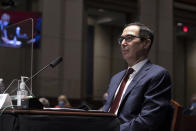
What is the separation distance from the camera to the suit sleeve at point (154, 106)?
277 centimetres

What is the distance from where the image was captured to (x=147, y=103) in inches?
113

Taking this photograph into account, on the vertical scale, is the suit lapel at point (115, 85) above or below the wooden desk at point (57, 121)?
above

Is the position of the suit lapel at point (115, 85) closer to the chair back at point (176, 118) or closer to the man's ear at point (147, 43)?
the man's ear at point (147, 43)

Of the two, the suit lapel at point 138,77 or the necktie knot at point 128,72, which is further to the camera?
the necktie knot at point 128,72

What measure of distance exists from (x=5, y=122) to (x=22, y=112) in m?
0.25

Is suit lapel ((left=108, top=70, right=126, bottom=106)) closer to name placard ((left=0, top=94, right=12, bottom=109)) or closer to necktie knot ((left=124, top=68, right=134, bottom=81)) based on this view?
necktie knot ((left=124, top=68, right=134, bottom=81))

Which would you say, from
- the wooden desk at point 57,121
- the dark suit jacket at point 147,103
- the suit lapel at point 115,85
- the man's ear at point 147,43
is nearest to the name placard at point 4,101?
the wooden desk at point 57,121

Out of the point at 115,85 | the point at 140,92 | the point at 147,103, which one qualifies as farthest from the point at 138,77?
the point at 115,85

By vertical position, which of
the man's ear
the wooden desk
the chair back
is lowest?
the chair back

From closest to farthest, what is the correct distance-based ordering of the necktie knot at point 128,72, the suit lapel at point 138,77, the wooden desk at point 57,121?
the wooden desk at point 57,121, the suit lapel at point 138,77, the necktie knot at point 128,72

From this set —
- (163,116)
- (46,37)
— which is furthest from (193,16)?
(163,116)

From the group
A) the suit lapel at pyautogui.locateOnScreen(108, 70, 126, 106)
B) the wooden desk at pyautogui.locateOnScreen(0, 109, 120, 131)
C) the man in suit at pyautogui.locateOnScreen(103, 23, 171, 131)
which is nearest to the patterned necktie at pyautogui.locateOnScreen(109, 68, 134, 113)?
the man in suit at pyautogui.locateOnScreen(103, 23, 171, 131)

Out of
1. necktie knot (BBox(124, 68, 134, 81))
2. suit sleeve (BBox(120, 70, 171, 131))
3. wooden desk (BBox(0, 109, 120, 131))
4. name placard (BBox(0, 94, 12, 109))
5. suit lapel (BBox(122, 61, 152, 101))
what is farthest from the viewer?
necktie knot (BBox(124, 68, 134, 81))

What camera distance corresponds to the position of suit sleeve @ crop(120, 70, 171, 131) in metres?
2.77
